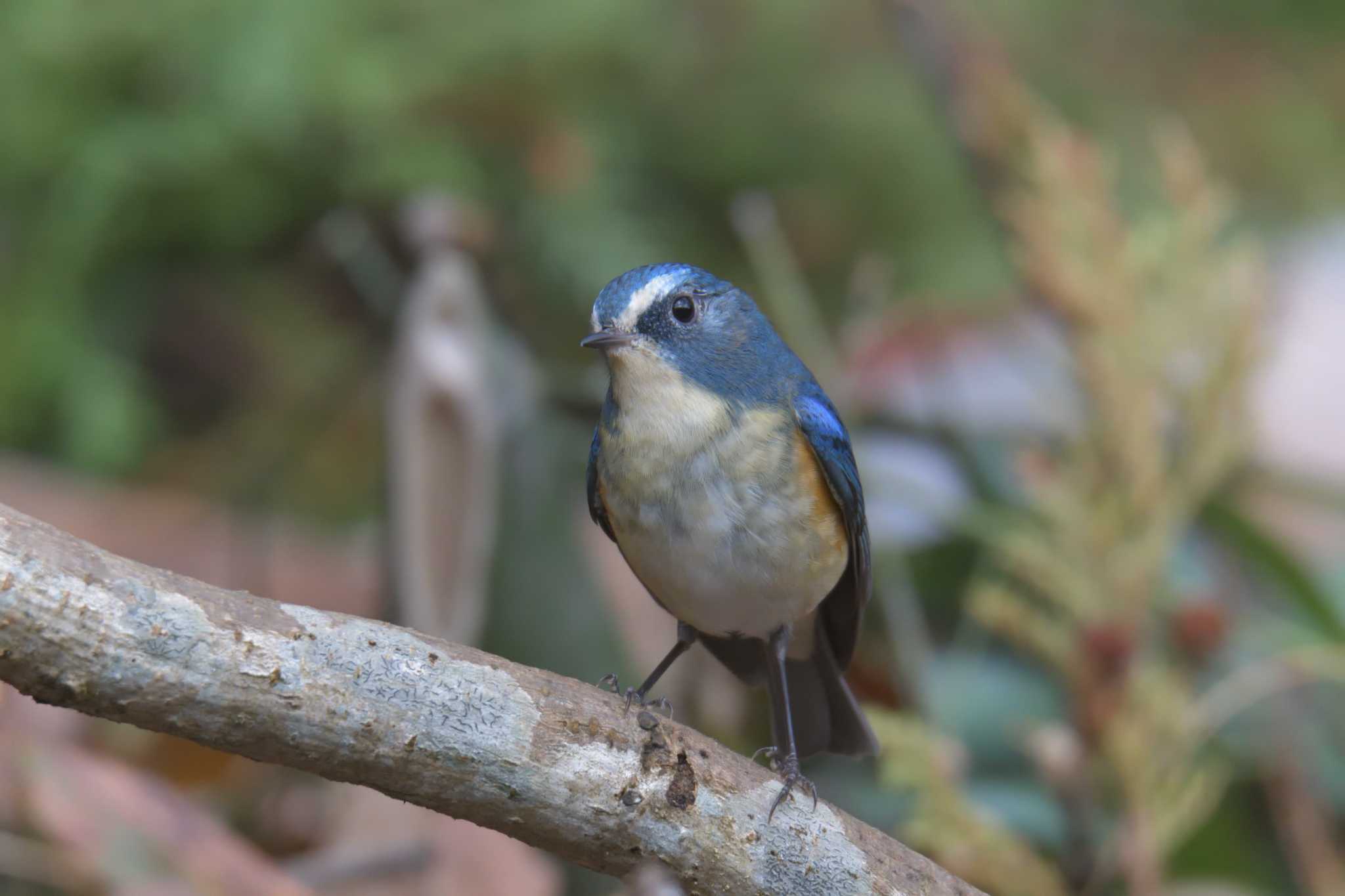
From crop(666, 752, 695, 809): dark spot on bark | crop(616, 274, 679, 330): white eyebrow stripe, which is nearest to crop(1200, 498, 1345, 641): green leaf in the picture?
crop(616, 274, 679, 330): white eyebrow stripe

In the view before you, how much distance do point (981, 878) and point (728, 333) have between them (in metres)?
1.67

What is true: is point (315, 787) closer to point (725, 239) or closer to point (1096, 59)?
point (725, 239)

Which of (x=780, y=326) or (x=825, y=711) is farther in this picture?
(x=780, y=326)

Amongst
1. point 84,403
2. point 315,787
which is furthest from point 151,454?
point 315,787

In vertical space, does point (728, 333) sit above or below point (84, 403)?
above

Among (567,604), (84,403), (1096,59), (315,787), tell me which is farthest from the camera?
(1096,59)

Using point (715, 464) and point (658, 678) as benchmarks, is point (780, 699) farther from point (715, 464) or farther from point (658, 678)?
point (715, 464)

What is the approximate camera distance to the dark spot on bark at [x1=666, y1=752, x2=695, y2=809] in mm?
1697

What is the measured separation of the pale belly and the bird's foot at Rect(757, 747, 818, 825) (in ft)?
0.99

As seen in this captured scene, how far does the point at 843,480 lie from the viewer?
240cm

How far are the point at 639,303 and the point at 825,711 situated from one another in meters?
1.01

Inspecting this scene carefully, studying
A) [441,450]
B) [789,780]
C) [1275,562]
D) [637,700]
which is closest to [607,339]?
[637,700]

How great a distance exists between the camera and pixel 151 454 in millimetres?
5523

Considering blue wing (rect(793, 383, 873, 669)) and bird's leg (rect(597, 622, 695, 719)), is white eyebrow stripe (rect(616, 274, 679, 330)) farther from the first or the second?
bird's leg (rect(597, 622, 695, 719))
